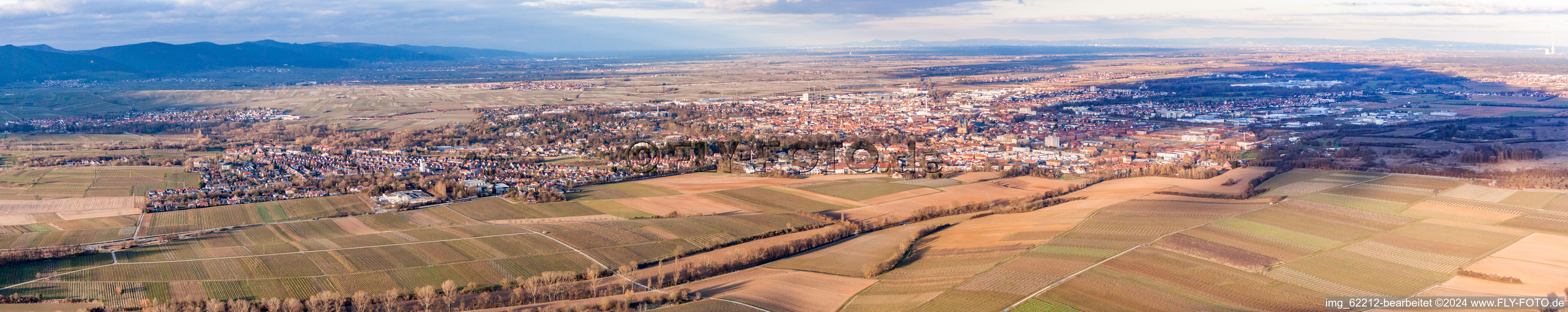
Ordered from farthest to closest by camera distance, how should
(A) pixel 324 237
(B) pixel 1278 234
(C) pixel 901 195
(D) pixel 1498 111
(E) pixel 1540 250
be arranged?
(D) pixel 1498 111 < (C) pixel 901 195 < (A) pixel 324 237 < (B) pixel 1278 234 < (E) pixel 1540 250

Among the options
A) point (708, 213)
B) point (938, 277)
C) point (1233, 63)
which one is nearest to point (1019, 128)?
point (708, 213)

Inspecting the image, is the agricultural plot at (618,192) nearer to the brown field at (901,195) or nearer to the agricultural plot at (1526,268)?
the brown field at (901,195)

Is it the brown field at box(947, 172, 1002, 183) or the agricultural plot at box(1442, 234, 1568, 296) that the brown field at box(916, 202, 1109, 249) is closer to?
the brown field at box(947, 172, 1002, 183)

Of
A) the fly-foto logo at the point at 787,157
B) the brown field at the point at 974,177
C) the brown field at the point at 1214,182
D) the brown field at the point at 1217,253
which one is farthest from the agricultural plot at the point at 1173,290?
the fly-foto logo at the point at 787,157

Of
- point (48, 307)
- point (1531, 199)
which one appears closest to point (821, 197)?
point (48, 307)

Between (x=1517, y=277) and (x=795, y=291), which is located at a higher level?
(x=1517, y=277)

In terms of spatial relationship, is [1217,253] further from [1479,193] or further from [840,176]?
[840,176]

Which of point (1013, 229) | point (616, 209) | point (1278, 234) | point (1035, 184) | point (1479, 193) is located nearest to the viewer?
point (1278, 234)
